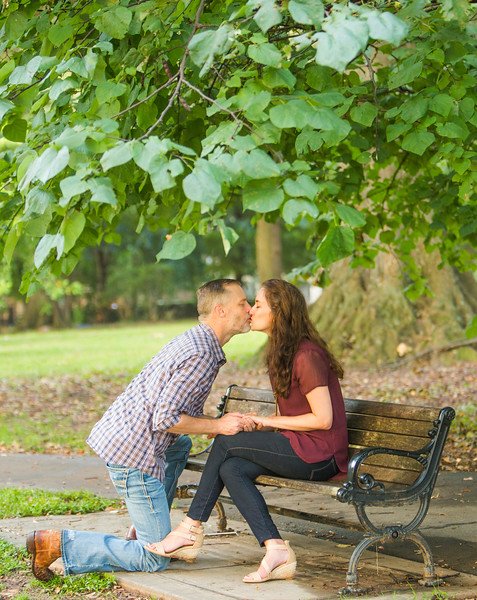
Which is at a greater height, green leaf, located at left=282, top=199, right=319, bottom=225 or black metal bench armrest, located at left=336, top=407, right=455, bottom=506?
green leaf, located at left=282, top=199, right=319, bottom=225

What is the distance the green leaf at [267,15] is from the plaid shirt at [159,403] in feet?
6.07

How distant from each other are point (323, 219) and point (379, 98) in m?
2.47

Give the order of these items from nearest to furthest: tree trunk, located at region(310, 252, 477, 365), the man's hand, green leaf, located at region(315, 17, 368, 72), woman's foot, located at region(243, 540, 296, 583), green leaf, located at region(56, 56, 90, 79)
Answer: green leaf, located at region(315, 17, 368, 72), green leaf, located at region(56, 56, 90, 79), woman's foot, located at region(243, 540, 296, 583), the man's hand, tree trunk, located at region(310, 252, 477, 365)

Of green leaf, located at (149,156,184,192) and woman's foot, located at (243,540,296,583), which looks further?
woman's foot, located at (243,540,296,583)

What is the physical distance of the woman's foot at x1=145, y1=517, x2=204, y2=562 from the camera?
5402mm

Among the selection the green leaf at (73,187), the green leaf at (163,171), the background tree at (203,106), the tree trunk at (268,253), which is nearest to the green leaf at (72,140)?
the background tree at (203,106)

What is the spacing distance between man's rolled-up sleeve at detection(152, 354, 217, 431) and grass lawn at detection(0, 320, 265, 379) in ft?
46.3

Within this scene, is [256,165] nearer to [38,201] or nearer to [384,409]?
[38,201]

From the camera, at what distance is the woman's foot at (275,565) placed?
5223 millimetres

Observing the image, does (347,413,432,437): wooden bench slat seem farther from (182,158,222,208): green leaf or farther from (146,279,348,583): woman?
(182,158,222,208): green leaf

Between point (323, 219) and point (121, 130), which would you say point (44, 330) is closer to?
point (323, 219)

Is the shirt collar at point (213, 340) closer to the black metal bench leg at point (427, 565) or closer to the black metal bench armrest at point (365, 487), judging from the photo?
the black metal bench armrest at point (365, 487)

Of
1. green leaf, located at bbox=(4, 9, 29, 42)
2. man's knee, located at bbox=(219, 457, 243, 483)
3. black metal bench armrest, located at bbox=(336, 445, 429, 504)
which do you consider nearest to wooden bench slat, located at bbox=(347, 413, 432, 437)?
black metal bench armrest, located at bbox=(336, 445, 429, 504)

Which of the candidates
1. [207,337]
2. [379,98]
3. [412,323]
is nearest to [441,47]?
[379,98]
